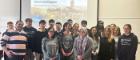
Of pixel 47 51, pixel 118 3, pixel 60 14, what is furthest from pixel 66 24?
pixel 118 3

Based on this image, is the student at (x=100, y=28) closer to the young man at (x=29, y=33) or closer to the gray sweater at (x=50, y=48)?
the gray sweater at (x=50, y=48)

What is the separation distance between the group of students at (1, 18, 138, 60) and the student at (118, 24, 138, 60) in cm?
2

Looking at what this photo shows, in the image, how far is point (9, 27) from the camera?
5.33 meters

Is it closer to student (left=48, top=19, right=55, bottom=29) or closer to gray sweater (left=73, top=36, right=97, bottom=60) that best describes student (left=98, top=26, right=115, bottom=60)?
gray sweater (left=73, top=36, right=97, bottom=60)

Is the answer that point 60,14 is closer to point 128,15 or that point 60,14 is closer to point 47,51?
point 47,51

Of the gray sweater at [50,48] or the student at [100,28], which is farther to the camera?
the gray sweater at [50,48]

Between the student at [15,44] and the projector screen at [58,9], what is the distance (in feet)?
1.51

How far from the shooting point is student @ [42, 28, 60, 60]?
5305 mm

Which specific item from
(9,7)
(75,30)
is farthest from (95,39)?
(9,7)

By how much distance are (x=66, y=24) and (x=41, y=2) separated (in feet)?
2.27

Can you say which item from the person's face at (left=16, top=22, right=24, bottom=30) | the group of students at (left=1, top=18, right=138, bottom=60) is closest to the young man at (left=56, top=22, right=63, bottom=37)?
the group of students at (left=1, top=18, right=138, bottom=60)

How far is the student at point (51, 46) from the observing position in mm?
5305

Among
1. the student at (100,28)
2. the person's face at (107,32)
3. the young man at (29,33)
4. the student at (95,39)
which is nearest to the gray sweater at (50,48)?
the young man at (29,33)

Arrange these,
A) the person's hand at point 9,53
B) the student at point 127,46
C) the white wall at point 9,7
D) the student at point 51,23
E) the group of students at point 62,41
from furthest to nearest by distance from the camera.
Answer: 1. the white wall at point 9,7
2. the student at point 51,23
3. the person's hand at point 9,53
4. the group of students at point 62,41
5. the student at point 127,46
